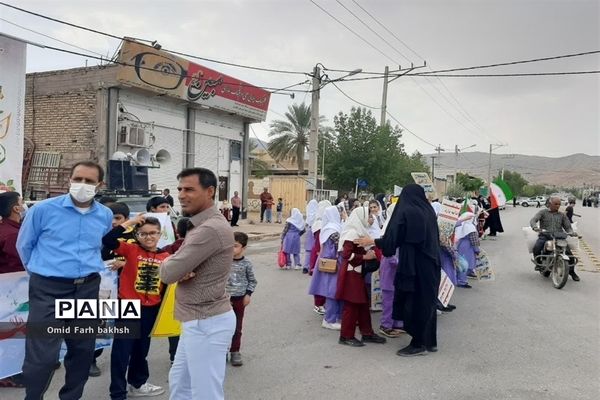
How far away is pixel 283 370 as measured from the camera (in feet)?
15.7

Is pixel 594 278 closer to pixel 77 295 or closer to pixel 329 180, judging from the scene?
pixel 77 295

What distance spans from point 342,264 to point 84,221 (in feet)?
10.2

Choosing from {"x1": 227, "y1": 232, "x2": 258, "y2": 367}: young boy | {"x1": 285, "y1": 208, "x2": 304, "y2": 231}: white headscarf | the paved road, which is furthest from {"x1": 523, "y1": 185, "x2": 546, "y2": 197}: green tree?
{"x1": 227, "y1": 232, "x2": 258, "y2": 367}: young boy

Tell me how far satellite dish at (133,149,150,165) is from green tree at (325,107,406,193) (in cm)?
1464

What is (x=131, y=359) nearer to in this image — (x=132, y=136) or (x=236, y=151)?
(x=132, y=136)

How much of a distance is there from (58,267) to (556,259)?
915cm

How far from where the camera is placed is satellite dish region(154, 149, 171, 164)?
18.7 meters

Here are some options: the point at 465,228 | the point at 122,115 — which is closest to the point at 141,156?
the point at 122,115

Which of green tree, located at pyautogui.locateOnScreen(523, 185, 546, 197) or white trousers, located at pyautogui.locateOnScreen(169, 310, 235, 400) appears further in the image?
green tree, located at pyautogui.locateOnScreen(523, 185, 546, 197)

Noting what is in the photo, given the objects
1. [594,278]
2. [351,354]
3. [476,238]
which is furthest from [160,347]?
[594,278]

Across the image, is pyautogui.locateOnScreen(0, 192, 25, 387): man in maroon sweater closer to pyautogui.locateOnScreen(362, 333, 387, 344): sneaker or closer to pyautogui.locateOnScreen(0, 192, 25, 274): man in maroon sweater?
pyautogui.locateOnScreen(0, 192, 25, 274): man in maroon sweater

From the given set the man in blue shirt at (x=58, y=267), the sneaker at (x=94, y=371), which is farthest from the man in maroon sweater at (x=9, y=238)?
the man in blue shirt at (x=58, y=267)

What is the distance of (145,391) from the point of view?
4.10 m

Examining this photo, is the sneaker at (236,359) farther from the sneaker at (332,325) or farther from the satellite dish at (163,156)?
the satellite dish at (163,156)
